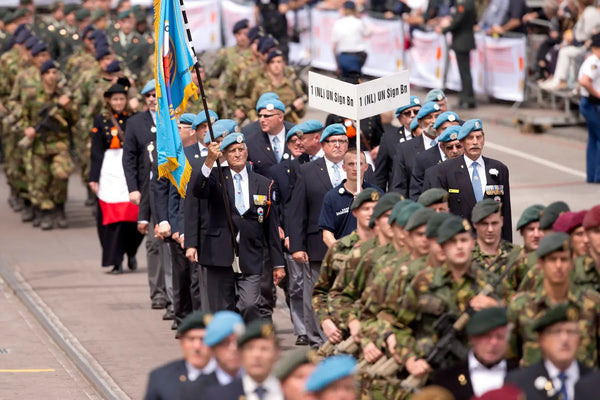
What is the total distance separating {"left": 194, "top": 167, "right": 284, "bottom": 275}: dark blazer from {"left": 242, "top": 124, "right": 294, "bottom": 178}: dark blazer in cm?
Result: 174

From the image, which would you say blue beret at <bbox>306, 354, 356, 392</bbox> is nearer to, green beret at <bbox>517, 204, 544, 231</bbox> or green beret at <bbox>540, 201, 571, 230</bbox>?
green beret at <bbox>540, 201, 571, 230</bbox>

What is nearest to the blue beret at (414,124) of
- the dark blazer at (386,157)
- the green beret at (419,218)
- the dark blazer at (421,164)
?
the dark blazer at (386,157)

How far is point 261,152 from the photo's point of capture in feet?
53.9

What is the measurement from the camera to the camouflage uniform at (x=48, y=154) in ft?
74.5

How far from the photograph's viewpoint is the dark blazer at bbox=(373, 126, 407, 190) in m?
16.8

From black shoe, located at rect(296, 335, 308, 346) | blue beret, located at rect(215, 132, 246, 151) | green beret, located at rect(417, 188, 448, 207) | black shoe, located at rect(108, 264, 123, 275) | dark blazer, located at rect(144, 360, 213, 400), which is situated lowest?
black shoe, located at rect(108, 264, 123, 275)

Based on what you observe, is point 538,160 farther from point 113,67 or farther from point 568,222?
point 568,222

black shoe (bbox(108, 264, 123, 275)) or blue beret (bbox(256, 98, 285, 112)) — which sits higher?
blue beret (bbox(256, 98, 285, 112))

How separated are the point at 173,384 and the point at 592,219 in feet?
10.1

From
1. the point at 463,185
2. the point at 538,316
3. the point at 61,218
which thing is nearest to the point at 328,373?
the point at 538,316

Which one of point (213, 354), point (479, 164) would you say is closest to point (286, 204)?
point (479, 164)

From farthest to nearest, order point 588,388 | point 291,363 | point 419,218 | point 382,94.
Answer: point 382,94, point 419,218, point 588,388, point 291,363

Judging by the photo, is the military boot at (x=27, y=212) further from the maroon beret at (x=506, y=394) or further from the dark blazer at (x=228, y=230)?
the maroon beret at (x=506, y=394)

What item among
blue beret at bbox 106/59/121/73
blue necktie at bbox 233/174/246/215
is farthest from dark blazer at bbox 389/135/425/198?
blue beret at bbox 106/59/121/73
